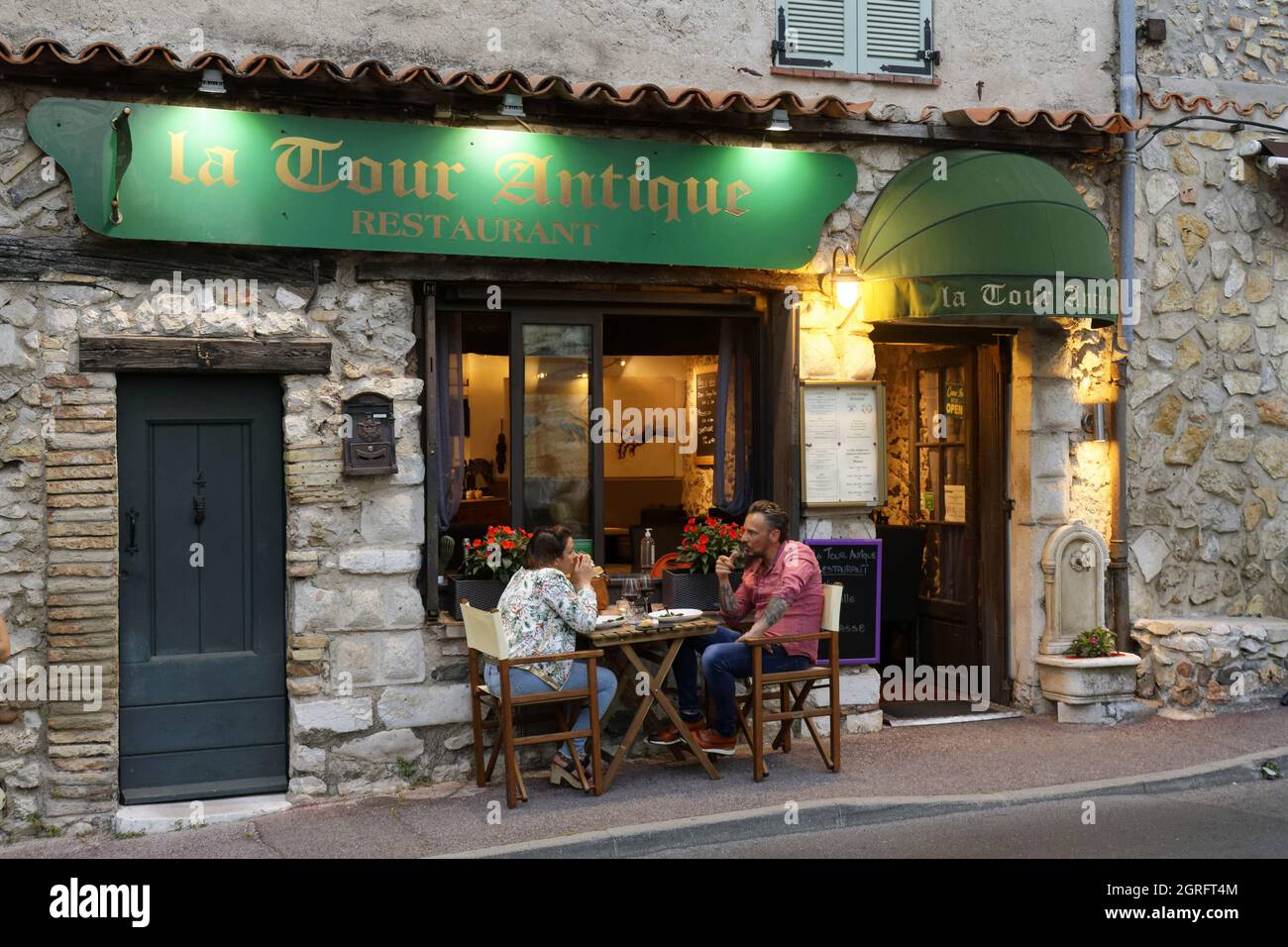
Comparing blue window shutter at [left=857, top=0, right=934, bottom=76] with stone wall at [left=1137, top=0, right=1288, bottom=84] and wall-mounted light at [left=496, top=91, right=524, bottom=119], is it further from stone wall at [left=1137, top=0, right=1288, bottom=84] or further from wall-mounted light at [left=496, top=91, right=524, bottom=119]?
wall-mounted light at [left=496, top=91, right=524, bottom=119]

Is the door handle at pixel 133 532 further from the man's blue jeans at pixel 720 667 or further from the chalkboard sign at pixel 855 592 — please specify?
the chalkboard sign at pixel 855 592

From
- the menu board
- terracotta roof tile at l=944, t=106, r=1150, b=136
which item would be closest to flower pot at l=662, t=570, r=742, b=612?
the menu board

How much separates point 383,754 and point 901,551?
4290 mm

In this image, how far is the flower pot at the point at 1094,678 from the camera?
8.84 m

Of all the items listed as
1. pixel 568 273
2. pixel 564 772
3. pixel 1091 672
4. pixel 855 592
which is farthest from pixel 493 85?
pixel 1091 672

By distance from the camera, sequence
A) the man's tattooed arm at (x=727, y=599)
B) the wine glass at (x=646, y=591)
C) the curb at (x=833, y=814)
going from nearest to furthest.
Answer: the curb at (x=833, y=814) → the man's tattooed arm at (x=727, y=599) → the wine glass at (x=646, y=591)

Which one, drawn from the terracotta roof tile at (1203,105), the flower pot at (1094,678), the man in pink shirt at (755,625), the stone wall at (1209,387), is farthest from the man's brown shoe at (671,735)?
the terracotta roof tile at (1203,105)

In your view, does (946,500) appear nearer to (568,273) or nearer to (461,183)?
(568,273)

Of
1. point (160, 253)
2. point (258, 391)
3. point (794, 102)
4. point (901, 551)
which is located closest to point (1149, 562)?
point (901, 551)

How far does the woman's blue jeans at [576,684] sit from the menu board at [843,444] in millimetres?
1952

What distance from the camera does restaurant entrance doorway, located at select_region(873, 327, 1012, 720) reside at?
31.0 ft

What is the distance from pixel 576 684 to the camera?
7.27 metres

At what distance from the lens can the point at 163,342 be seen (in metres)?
7.23

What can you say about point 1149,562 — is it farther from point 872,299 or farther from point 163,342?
point 163,342
